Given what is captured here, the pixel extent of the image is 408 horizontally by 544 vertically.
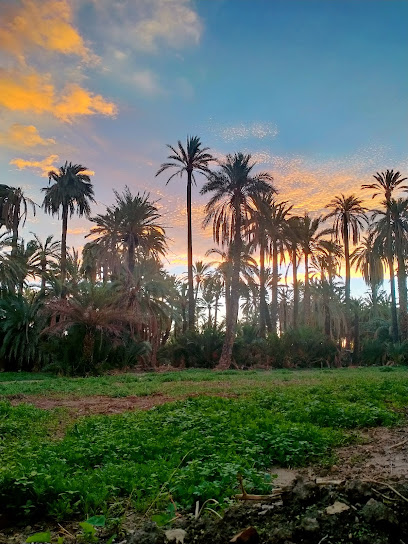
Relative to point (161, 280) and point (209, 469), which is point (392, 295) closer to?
point (161, 280)

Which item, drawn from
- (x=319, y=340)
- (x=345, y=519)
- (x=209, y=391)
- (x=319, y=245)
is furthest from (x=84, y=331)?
(x=319, y=245)

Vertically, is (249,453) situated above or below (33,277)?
below

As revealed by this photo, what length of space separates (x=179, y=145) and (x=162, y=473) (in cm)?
3444

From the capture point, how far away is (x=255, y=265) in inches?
1759

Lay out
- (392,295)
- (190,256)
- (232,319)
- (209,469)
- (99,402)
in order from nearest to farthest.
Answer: (209,469) → (99,402) → (232,319) → (190,256) → (392,295)

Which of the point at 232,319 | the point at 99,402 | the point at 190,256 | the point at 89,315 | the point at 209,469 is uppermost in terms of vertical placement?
the point at 190,256

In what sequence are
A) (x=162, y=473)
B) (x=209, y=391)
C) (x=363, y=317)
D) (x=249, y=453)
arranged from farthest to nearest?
(x=363, y=317) → (x=209, y=391) → (x=249, y=453) → (x=162, y=473)

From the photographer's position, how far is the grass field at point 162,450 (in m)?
4.11

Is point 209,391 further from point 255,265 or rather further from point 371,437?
point 255,265

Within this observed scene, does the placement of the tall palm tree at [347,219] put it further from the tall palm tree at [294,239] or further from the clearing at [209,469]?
the clearing at [209,469]

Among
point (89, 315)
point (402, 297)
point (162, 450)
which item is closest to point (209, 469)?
point (162, 450)

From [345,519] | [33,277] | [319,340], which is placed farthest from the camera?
[33,277]

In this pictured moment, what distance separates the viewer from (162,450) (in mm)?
5828

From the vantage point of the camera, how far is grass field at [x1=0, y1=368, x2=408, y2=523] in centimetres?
411
